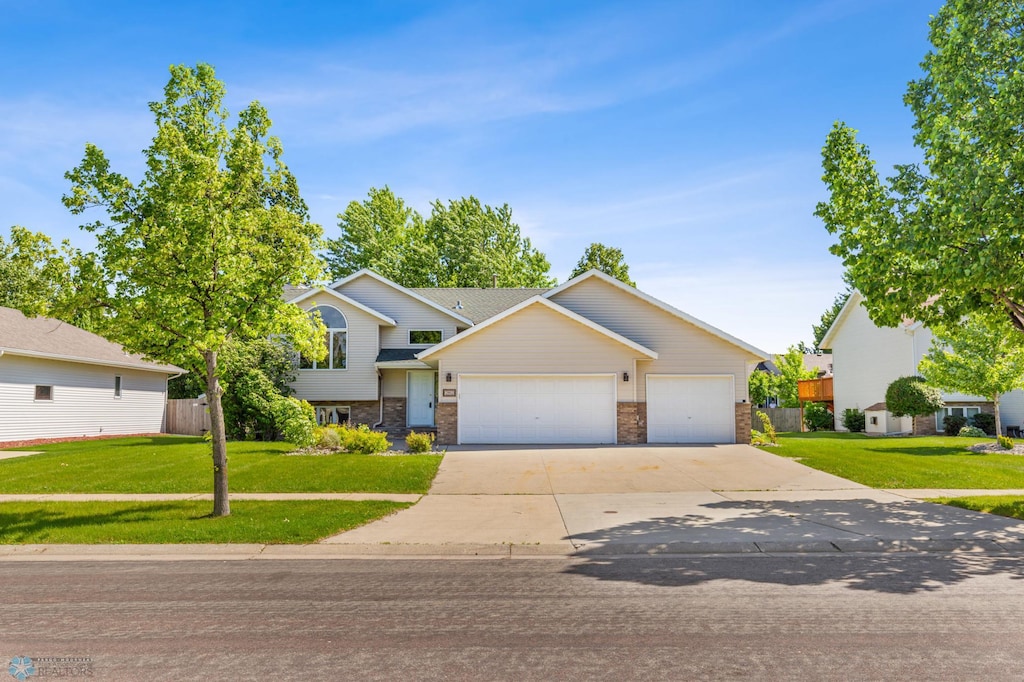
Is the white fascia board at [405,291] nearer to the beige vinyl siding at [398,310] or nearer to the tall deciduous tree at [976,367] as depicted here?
the beige vinyl siding at [398,310]

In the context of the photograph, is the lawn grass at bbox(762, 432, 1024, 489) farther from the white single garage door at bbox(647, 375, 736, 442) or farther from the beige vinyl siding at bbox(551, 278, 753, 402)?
the beige vinyl siding at bbox(551, 278, 753, 402)

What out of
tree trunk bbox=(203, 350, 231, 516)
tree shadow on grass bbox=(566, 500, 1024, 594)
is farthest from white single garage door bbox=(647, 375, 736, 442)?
tree trunk bbox=(203, 350, 231, 516)

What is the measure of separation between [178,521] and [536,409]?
13.9 m

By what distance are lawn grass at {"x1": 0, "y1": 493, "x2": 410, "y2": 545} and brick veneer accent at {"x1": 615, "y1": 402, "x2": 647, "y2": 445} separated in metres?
12.4

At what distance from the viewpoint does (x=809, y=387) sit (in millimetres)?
44594

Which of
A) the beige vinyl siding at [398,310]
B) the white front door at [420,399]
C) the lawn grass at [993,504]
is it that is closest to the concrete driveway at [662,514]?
the lawn grass at [993,504]

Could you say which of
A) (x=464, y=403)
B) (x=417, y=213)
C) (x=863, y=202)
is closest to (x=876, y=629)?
(x=863, y=202)

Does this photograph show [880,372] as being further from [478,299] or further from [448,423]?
[448,423]

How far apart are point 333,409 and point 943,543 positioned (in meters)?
23.3

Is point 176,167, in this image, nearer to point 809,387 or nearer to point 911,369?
point 911,369

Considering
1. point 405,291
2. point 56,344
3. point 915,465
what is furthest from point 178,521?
point 56,344

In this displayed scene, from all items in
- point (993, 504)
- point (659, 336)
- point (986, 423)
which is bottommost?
point (993, 504)

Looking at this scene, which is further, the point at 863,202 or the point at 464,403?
the point at 464,403

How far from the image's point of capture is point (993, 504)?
1246cm
